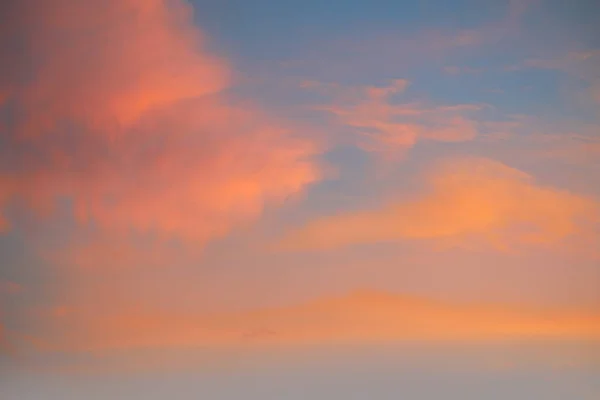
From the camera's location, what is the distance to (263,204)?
5.70 meters

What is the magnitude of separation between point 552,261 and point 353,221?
5.20 feet

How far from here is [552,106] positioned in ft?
18.2

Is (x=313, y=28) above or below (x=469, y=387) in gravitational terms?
above

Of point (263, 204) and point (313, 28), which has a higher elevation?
point (313, 28)

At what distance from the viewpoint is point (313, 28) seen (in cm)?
575

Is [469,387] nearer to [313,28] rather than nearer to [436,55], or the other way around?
[436,55]

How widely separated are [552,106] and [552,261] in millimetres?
1239

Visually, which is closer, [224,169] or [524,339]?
[524,339]

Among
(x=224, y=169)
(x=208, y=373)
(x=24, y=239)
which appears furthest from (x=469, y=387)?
(x=24, y=239)

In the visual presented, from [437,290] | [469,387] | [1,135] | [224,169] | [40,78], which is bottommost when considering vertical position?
[469,387]

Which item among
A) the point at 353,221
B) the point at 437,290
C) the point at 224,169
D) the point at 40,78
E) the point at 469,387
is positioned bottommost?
the point at 469,387

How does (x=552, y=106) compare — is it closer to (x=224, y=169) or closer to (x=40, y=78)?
(x=224, y=169)

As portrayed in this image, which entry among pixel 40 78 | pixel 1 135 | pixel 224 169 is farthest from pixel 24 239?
pixel 224 169

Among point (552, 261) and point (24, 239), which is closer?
point (552, 261)
